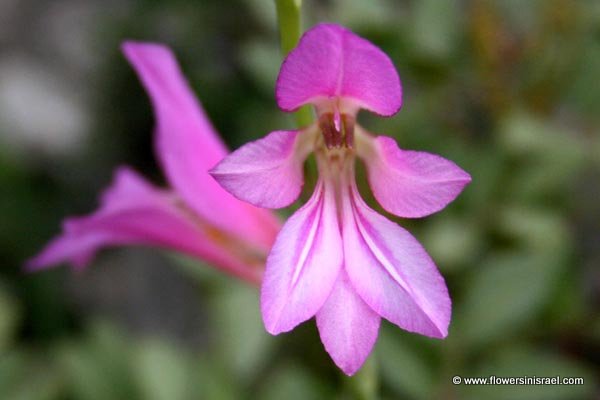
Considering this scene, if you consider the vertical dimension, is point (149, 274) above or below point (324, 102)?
below

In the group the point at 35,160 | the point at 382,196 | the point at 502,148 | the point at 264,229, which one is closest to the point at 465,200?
the point at 502,148

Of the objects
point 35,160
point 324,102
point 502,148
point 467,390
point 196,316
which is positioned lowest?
point 196,316

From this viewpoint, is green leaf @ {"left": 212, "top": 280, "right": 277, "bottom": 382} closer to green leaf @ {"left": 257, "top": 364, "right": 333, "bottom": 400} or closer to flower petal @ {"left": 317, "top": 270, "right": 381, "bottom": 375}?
green leaf @ {"left": 257, "top": 364, "right": 333, "bottom": 400}

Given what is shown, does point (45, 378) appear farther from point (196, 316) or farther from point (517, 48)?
point (517, 48)

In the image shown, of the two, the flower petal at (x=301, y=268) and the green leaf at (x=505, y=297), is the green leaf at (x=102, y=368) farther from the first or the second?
the flower petal at (x=301, y=268)

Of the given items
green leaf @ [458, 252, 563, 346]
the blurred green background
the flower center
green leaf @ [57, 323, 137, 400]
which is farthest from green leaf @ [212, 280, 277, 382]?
the flower center

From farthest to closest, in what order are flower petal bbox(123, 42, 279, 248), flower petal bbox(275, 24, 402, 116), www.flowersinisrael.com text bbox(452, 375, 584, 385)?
www.flowersinisrael.com text bbox(452, 375, 584, 385)
flower petal bbox(123, 42, 279, 248)
flower petal bbox(275, 24, 402, 116)
